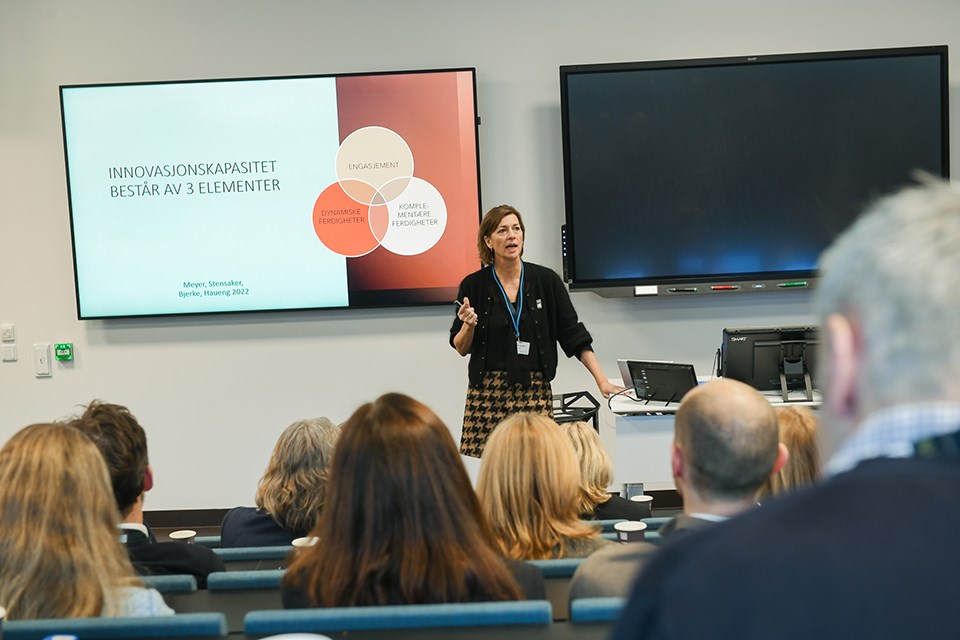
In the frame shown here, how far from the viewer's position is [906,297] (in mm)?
668

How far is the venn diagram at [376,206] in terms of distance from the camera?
5406mm

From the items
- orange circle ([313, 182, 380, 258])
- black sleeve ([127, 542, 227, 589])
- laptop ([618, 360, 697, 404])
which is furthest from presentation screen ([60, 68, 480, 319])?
black sleeve ([127, 542, 227, 589])

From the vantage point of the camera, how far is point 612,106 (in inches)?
208

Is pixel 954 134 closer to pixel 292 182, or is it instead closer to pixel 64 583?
pixel 292 182

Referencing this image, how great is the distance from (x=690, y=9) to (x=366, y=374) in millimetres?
2893

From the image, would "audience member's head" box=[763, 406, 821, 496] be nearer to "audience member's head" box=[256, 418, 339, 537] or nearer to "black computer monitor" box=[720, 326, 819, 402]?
"audience member's head" box=[256, 418, 339, 537]

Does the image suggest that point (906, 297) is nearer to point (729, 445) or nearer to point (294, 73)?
point (729, 445)

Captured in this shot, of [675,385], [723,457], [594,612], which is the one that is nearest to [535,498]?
[723,457]

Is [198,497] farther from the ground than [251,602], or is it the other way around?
[251,602]

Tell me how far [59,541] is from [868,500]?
1672 millimetres

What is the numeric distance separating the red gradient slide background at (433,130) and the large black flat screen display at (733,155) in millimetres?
577

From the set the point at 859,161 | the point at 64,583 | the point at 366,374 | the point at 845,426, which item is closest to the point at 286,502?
the point at 64,583

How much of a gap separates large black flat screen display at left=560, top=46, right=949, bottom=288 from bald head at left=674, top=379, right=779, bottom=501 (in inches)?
135

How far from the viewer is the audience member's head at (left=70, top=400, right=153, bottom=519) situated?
8.09 ft
